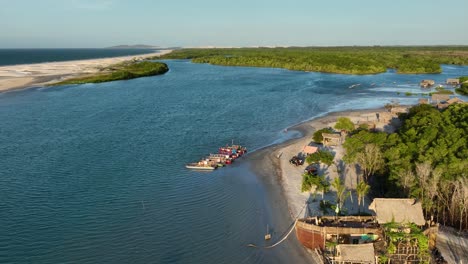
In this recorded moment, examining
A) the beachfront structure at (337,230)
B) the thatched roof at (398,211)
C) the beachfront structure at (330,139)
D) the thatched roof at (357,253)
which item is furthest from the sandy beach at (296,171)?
the thatched roof at (357,253)

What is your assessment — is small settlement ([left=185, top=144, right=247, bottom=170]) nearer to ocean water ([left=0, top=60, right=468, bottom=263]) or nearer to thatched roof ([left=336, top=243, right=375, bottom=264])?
ocean water ([left=0, top=60, right=468, bottom=263])

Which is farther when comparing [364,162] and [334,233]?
[364,162]

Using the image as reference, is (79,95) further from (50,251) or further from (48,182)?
(50,251)

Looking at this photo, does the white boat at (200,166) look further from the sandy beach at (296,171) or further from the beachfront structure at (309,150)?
the beachfront structure at (309,150)

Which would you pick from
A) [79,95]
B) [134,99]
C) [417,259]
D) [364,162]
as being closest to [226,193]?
[364,162]

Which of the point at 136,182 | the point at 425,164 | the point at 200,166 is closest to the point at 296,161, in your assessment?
the point at 200,166

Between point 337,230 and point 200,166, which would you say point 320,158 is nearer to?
point 200,166
